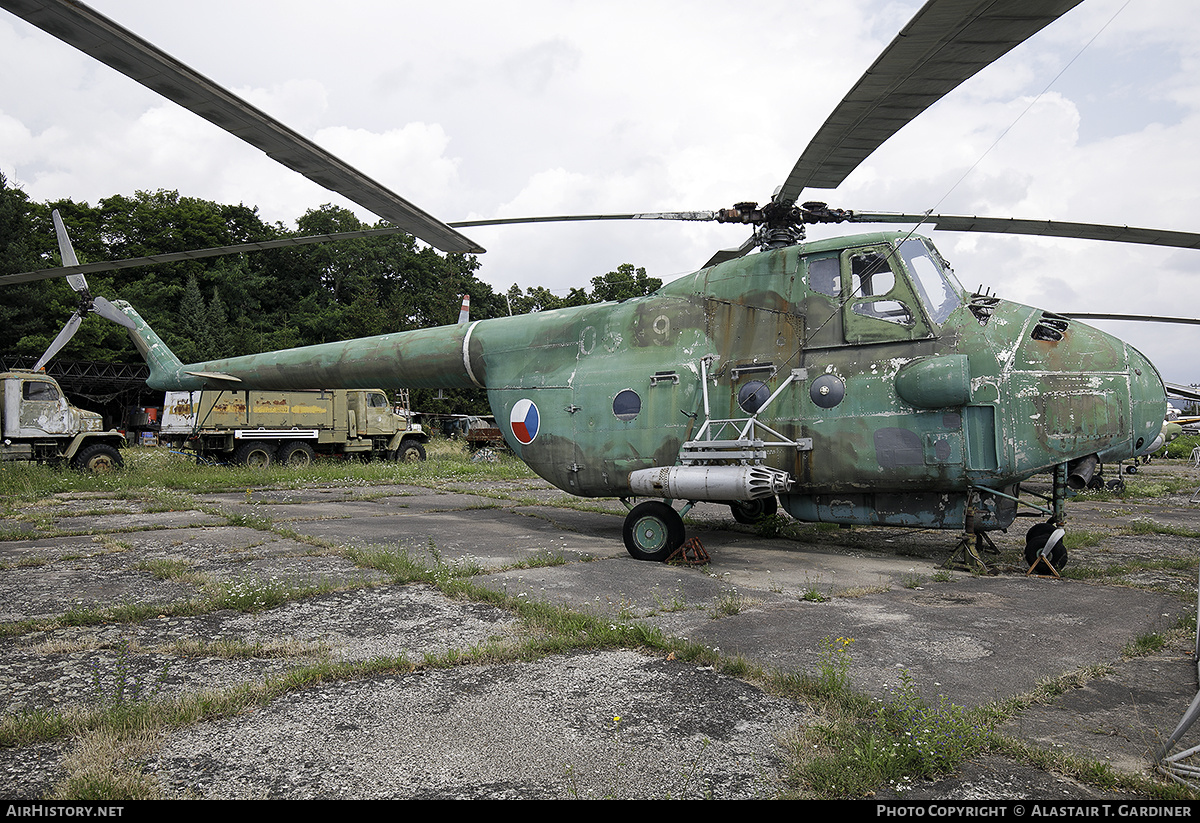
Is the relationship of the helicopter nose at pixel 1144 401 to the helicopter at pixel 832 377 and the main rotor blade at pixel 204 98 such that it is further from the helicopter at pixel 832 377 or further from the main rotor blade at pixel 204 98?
the main rotor blade at pixel 204 98

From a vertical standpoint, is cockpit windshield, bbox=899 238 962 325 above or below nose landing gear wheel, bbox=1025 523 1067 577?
above

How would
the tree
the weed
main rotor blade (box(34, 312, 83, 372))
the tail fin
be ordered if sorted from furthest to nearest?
the tree → main rotor blade (box(34, 312, 83, 372)) → the tail fin → the weed

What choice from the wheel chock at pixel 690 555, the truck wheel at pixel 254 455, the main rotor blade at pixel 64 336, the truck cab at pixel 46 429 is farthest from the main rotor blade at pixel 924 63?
the truck wheel at pixel 254 455

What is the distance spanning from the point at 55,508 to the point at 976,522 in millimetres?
13154

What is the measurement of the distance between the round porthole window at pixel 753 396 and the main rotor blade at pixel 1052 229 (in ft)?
7.25

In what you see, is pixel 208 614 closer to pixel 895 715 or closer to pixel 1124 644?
pixel 895 715

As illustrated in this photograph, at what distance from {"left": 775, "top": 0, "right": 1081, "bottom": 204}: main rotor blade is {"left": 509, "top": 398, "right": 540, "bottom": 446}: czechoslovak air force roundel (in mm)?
4456

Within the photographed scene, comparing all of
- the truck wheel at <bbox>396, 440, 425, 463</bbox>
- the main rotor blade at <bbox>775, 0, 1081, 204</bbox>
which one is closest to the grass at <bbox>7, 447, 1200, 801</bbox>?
the main rotor blade at <bbox>775, 0, 1081, 204</bbox>

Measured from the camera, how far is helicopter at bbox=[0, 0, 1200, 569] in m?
6.48

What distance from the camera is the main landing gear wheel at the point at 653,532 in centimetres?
733

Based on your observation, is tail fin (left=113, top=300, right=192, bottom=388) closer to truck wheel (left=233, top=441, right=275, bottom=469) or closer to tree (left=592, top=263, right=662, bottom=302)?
truck wheel (left=233, top=441, right=275, bottom=469)

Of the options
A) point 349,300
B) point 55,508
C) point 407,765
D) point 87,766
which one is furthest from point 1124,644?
point 349,300

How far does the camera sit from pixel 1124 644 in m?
4.37

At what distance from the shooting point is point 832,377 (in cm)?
710
